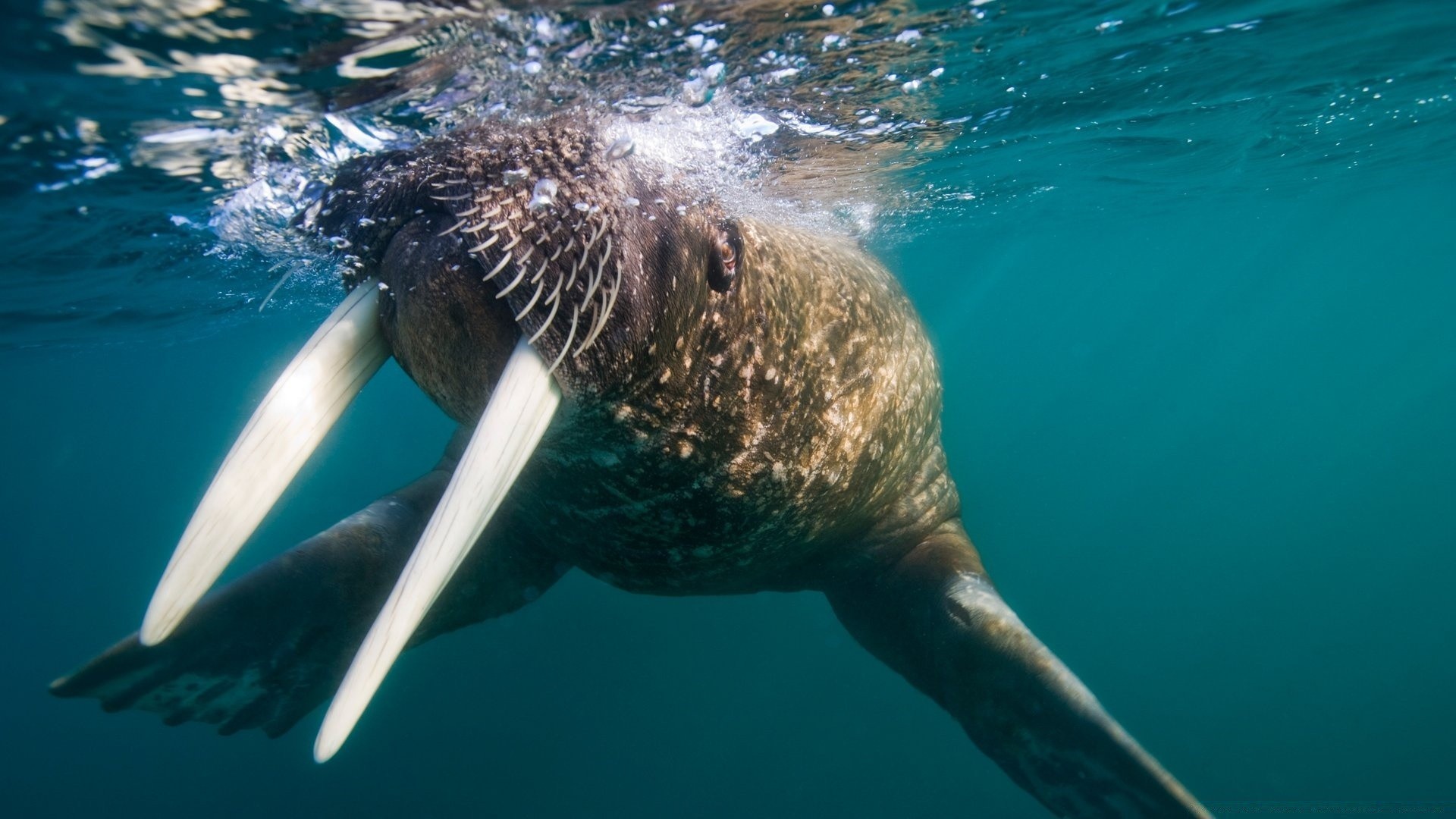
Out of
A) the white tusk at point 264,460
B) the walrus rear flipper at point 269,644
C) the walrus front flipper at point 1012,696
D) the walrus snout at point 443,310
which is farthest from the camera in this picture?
Answer: the walrus rear flipper at point 269,644

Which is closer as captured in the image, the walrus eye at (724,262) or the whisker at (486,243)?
the whisker at (486,243)

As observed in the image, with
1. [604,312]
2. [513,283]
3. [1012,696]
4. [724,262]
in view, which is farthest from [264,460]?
[1012,696]

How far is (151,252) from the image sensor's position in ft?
31.9

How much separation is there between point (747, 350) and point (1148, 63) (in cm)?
669

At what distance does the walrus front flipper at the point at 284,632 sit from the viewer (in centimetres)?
423

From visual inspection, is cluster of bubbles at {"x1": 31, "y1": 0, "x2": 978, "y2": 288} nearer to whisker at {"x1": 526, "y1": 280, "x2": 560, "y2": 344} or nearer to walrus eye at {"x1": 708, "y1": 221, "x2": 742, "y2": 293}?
walrus eye at {"x1": 708, "y1": 221, "x2": 742, "y2": 293}

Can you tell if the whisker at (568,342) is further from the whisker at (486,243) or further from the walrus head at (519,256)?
the whisker at (486,243)

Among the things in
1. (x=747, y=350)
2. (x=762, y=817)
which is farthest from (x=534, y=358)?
(x=762, y=817)

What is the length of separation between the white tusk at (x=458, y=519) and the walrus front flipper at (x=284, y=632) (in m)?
3.00

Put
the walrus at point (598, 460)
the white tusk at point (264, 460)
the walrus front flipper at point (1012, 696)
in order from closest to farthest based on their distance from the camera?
1. the white tusk at point (264, 460)
2. the walrus at point (598, 460)
3. the walrus front flipper at point (1012, 696)

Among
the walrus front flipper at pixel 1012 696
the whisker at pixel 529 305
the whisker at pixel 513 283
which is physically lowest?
the walrus front flipper at pixel 1012 696

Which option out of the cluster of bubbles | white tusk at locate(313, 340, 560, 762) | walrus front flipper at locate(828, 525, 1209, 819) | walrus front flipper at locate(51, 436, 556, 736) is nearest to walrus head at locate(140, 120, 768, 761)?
white tusk at locate(313, 340, 560, 762)

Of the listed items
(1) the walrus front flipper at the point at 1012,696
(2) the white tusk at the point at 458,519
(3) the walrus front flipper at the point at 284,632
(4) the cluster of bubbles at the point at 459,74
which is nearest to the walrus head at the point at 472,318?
(2) the white tusk at the point at 458,519

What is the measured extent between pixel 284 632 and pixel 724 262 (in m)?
3.61
